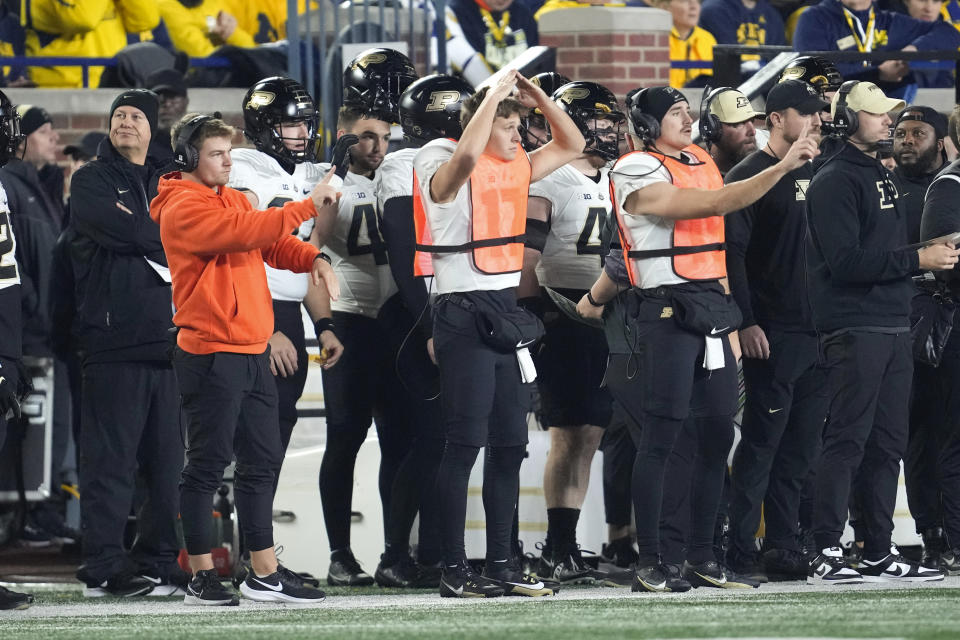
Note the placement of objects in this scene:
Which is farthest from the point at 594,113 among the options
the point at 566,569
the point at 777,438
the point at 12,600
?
the point at 12,600

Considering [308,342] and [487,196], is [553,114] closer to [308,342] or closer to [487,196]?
[487,196]

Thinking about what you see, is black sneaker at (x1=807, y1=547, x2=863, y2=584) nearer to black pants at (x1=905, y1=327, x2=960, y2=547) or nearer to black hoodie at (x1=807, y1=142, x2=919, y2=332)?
black pants at (x1=905, y1=327, x2=960, y2=547)

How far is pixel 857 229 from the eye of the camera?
25.4ft

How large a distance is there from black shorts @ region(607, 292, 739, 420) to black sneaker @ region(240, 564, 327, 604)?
1498 millimetres

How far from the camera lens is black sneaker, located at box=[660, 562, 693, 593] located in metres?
7.38

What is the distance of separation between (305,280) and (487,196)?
1.29m

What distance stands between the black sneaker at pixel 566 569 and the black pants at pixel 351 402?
71 centimetres

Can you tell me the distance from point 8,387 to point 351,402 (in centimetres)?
165

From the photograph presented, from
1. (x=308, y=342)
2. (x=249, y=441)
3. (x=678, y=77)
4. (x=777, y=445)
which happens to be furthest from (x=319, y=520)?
(x=678, y=77)

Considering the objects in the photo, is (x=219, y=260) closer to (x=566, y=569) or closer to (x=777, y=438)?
(x=566, y=569)

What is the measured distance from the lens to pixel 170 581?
8125 mm

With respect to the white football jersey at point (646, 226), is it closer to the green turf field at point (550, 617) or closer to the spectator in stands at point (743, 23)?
the green turf field at point (550, 617)

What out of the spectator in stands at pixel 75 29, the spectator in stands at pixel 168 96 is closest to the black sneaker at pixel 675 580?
the spectator in stands at pixel 168 96

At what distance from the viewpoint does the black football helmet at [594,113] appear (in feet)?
27.8
